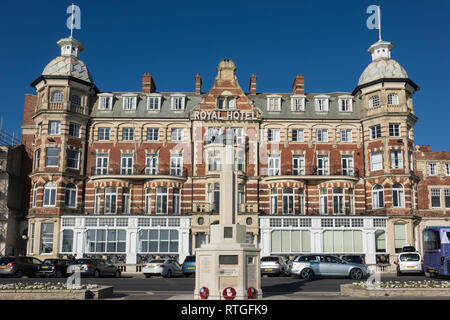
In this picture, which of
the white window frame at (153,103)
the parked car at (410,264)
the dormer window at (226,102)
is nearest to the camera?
the parked car at (410,264)

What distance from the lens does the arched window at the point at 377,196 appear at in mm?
42812

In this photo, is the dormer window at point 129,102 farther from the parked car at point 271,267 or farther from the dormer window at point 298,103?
the parked car at point 271,267

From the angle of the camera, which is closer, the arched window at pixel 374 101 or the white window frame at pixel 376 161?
the white window frame at pixel 376 161

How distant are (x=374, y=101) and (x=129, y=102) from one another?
933 inches

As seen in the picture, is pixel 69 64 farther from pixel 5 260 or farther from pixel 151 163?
pixel 5 260

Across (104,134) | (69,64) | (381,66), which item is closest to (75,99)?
(69,64)

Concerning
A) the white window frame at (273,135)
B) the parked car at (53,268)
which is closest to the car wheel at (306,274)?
the parked car at (53,268)

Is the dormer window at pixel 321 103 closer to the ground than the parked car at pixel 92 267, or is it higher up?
higher up

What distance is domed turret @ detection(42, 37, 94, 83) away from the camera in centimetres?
4434

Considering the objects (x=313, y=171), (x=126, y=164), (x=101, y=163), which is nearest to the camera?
(x=313, y=171)

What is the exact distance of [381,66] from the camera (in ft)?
148

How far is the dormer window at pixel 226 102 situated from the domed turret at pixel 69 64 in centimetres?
1274
